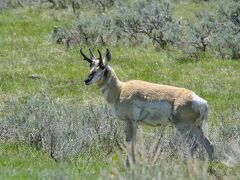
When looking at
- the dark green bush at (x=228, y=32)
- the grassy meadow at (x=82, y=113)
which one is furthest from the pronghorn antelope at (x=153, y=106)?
the dark green bush at (x=228, y=32)

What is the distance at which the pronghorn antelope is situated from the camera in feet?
31.4

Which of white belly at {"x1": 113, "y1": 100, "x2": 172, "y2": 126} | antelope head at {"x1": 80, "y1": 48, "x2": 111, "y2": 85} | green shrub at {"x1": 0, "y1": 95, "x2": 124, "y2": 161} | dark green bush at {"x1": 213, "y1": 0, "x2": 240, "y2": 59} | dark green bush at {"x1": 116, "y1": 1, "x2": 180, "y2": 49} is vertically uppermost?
antelope head at {"x1": 80, "y1": 48, "x2": 111, "y2": 85}

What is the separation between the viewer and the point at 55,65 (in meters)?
15.8

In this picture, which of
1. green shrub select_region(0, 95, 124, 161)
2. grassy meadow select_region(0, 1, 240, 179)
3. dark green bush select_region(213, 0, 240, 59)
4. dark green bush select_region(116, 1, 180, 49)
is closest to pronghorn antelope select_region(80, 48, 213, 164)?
grassy meadow select_region(0, 1, 240, 179)

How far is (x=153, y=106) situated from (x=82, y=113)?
1559 millimetres

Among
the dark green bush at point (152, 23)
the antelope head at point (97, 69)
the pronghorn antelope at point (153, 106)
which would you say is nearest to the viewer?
the pronghorn antelope at point (153, 106)

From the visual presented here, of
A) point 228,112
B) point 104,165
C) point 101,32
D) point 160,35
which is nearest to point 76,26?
point 101,32

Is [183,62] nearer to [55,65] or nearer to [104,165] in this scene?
[55,65]

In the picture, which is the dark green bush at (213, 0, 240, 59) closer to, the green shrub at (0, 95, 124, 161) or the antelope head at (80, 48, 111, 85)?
the green shrub at (0, 95, 124, 161)

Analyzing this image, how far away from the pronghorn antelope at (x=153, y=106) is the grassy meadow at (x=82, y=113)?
0.70 feet

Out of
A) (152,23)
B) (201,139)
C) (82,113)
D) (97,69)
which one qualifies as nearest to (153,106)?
(201,139)

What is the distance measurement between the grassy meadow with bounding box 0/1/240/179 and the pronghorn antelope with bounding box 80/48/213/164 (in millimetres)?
214

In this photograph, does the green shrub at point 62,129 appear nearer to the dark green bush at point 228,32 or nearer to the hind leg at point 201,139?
the hind leg at point 201,139

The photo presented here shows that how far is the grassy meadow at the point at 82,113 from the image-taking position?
759 centimetres
